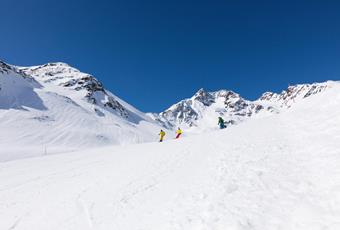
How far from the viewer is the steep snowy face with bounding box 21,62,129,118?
10475cm

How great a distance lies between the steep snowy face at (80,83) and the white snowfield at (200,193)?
300ft

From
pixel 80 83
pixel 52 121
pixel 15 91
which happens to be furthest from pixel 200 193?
pixel 80 83

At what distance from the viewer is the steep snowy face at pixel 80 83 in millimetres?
104750

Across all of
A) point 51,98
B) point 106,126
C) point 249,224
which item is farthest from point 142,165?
point 51,98

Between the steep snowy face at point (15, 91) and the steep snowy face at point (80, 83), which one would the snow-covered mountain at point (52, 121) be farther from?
the steep snowy face at point (80, 83)

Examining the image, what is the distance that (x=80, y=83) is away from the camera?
118312 millimetres

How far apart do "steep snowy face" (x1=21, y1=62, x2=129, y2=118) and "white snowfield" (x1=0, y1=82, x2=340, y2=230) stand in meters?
91.4

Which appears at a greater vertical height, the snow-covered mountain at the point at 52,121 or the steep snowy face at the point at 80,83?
the steep snowy face at the point at 80,83

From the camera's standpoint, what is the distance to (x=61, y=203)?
8375 millimetres

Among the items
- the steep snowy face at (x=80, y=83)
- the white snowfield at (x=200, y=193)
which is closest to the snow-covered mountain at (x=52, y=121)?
the steep snowy face at (x=80, y=83)

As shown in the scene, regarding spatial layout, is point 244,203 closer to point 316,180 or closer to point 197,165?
point 316,180

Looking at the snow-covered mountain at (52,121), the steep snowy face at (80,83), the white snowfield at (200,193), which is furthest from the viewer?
the steep snowy face at (80,83)

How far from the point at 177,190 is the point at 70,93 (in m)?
106

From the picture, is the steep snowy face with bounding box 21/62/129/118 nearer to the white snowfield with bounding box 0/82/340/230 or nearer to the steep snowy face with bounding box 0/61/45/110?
the steep snowy face with bounding box 0/61/45/110
